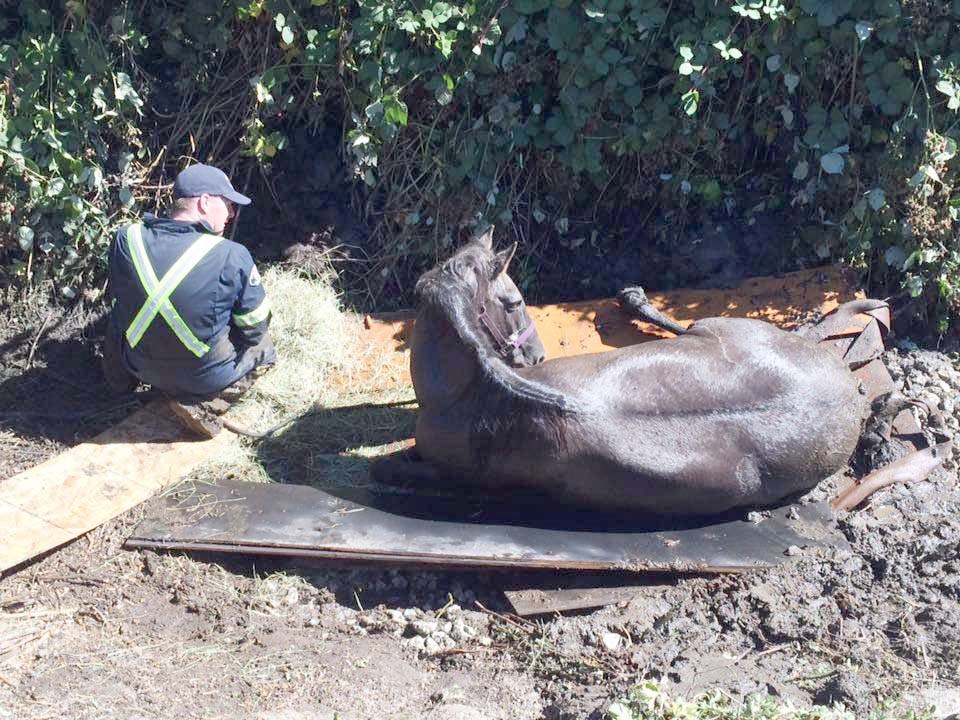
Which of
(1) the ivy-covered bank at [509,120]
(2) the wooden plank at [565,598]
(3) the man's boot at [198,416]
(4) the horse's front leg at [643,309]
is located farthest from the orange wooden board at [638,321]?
(2) the wooden plank at [565,598]

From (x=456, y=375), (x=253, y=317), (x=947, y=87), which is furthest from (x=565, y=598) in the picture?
(x=947, y=87)

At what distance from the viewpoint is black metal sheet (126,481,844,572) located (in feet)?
15.2

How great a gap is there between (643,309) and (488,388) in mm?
1500

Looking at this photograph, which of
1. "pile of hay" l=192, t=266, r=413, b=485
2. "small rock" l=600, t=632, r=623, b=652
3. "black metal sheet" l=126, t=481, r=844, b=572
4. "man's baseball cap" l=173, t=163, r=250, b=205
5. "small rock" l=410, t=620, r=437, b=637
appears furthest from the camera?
"pile of hay" l=192, t=266, r=413, b=485

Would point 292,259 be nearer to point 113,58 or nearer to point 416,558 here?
point 113,58

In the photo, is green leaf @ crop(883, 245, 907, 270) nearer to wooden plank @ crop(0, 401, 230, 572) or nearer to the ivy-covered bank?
the ivy-covered bank

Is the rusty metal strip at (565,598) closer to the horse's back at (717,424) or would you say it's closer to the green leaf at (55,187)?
the horse's back at (717,424)

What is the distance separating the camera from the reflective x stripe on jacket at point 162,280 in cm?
511

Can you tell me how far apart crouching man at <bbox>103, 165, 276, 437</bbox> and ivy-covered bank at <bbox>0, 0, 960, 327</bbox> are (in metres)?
1.15

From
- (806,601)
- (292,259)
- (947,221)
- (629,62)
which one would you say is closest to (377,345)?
(292,259)

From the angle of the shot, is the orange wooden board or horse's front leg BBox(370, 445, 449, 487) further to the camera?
the orange wooden board

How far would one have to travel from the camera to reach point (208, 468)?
531 centimetres

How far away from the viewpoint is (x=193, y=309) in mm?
5172

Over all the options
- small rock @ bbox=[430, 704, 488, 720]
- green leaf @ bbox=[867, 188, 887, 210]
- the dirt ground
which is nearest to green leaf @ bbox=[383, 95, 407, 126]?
the dirt ground
